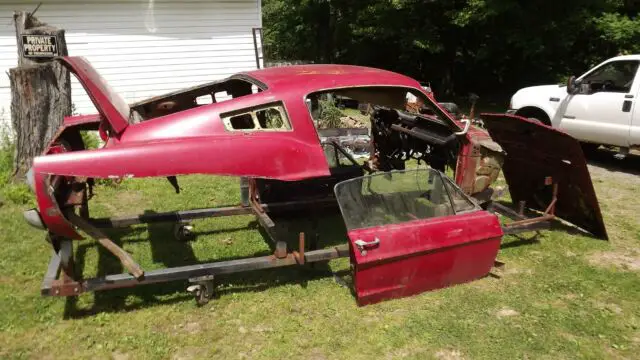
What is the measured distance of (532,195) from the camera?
5727 mm

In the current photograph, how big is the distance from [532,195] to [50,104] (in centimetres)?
660

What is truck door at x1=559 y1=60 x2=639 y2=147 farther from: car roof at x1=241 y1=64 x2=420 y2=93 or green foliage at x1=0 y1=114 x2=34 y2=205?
green foliage at x1=0 y1=114 x2=34 y2=205

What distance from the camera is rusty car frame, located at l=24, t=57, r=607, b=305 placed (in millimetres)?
3500

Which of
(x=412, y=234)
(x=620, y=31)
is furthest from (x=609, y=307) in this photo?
(x=620, y=31)

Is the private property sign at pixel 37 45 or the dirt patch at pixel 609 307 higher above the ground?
the private property sign at pixel 37 45

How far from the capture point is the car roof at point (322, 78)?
13.4 ft

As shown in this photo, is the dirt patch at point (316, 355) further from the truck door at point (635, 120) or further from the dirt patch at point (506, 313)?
the truck door at point (635, 120)

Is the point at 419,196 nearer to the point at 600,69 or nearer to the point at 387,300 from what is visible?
the point at 387,300

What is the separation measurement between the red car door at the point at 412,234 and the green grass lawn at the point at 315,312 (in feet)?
0.56

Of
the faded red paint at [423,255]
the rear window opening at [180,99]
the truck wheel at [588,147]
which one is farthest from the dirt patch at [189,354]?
the truck wheel at [588,147]

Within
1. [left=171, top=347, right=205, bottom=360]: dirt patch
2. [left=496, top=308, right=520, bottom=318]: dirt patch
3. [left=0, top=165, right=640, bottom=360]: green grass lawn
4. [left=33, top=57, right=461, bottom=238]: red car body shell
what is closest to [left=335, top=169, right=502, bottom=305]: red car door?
[left=0, top=165, right=640, bottom=360]: green grass lawn

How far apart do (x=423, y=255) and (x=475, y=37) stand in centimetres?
1672

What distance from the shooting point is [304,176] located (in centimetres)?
376

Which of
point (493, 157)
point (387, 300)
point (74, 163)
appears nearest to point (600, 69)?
point (493, 157)
